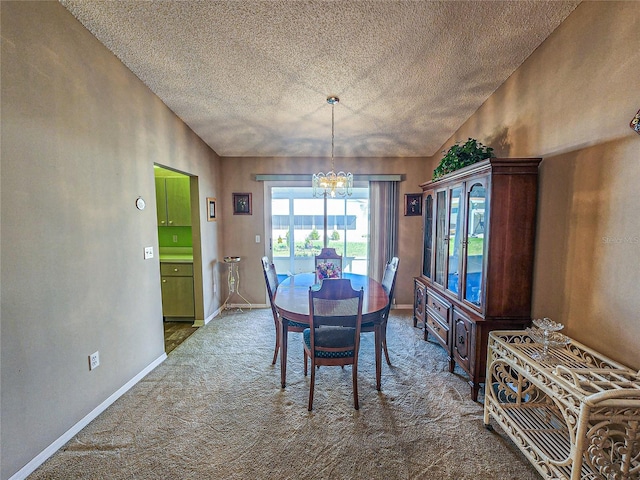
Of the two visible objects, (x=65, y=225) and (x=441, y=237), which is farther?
(x=441, y=237)

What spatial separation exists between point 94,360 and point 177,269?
Answer: 1.86m

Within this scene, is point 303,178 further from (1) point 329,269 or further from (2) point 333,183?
(1) point 329,269

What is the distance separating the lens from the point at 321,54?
2.21m

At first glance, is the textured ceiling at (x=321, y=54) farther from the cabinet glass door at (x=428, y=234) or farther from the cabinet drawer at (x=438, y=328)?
the cabinet drawer at (x=438, y=328)

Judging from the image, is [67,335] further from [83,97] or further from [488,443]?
[488,443]

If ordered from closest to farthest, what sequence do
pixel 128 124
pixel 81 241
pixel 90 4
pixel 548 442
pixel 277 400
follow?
pixel 548 442, pixel 90 4, pixel 81 241, pixel 277 400, pixel 128 124

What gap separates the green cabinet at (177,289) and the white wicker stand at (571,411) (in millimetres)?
3597

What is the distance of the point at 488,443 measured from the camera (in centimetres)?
180

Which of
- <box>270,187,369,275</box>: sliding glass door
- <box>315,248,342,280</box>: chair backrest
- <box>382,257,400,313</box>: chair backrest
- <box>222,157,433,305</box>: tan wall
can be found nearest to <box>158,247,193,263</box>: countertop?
<box>222,157,433,305</box>: tan wall

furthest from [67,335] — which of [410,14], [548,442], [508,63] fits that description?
[508,63]

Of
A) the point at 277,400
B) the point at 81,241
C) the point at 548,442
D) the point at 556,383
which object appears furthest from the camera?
the point at 277,400

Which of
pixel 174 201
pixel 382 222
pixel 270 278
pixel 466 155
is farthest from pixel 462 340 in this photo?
pixel 174 201

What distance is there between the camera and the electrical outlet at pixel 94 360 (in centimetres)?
200

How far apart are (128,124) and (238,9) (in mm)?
1364
